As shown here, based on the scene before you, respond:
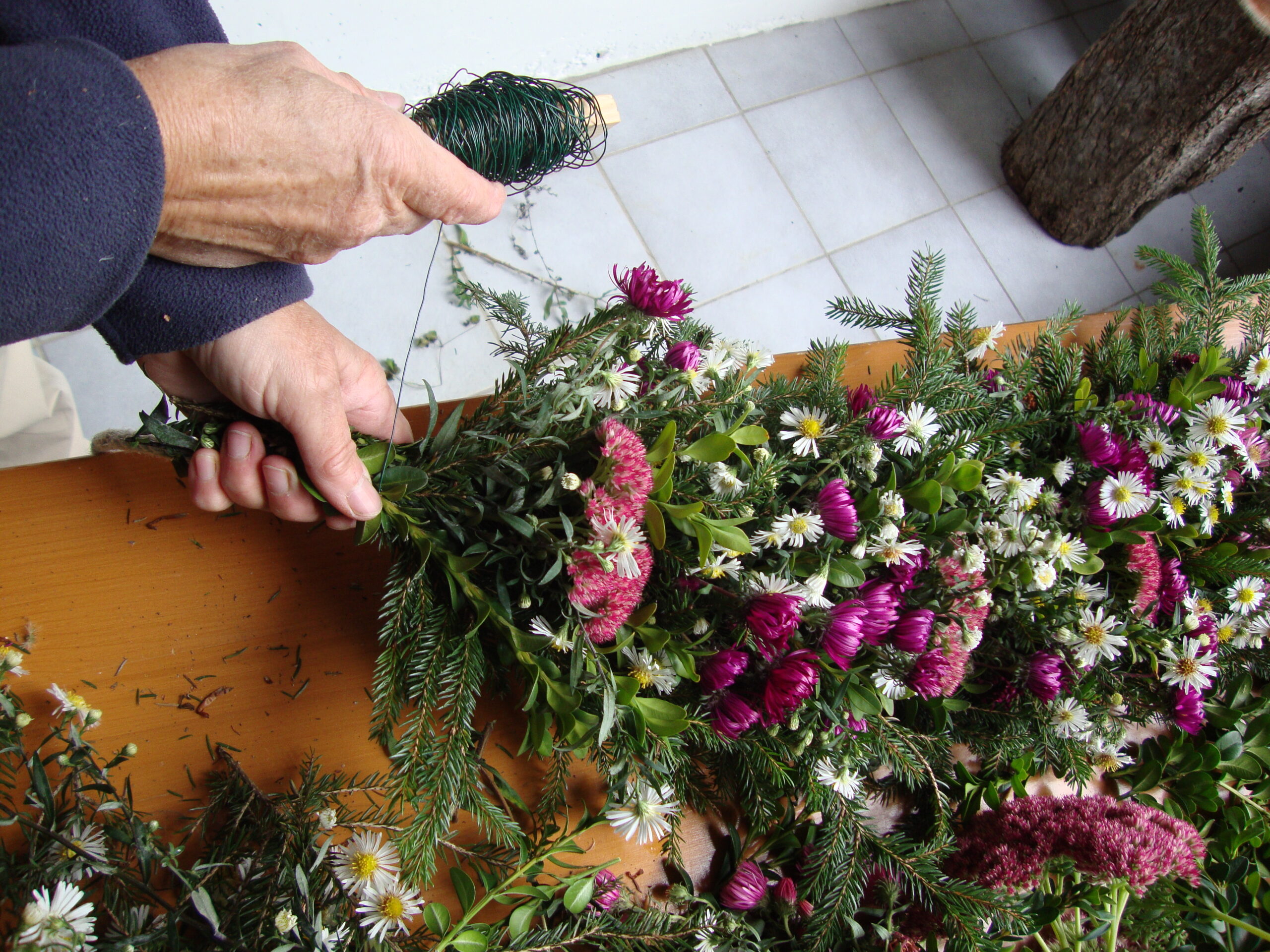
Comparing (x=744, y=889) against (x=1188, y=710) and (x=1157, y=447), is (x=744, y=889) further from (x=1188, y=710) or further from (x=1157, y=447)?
(x=1157, y=447)

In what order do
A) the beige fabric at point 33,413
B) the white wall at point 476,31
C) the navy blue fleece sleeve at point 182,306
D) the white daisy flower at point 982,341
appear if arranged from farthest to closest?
1. the white wall at point 476,31
2. the beige fabric at point 33,413
3. the white daisy flower at point 982,341
4. the navy blue fleece sleeve at point 182,306

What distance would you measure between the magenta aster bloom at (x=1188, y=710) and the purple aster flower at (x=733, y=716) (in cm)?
45

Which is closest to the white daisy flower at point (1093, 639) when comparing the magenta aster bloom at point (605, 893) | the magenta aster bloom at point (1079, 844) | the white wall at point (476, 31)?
the magenta aster bloom at point (1079, 844)

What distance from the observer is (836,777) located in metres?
0.67

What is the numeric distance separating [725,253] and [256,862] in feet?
4.98

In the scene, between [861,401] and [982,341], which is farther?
[982,341]

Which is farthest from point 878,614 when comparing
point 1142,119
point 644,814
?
point 1142,119

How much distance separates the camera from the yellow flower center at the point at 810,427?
0.69 metres

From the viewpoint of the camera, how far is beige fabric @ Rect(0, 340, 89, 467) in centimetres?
95

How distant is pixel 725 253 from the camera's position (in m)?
1.76

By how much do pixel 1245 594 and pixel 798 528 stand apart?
52cm

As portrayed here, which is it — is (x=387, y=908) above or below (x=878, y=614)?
below

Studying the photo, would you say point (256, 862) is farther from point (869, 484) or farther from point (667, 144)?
point (667, 144)

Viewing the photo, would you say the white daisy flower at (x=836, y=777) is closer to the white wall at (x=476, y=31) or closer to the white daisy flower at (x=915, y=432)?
the white daisy flower at (x=915, y=432)
